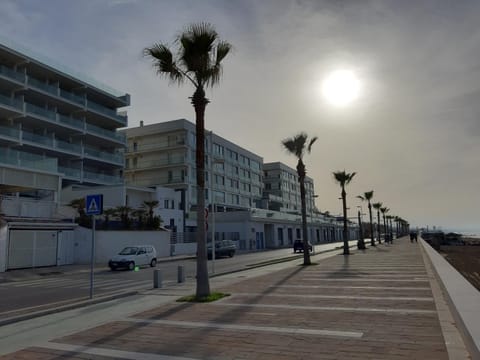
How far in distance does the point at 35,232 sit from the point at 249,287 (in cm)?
1989

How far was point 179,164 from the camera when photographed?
61.2 meters

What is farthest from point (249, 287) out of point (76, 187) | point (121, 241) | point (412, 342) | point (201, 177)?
point (76, 187)

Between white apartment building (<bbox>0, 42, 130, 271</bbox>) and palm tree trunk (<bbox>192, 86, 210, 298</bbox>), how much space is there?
19.0 m

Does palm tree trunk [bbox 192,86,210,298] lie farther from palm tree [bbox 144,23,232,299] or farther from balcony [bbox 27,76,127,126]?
balcony [bbox 27,76,127,126]

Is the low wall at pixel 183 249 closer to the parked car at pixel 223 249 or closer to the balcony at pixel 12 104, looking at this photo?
the parked car at pixel 223 249

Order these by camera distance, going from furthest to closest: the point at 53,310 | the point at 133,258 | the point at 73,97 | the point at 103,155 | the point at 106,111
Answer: the point at 106,111 → the point at 103,155 → the point at 73,97 → the point at 133,258 → the point at 53,310

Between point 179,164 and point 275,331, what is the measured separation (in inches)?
2156

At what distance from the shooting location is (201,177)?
41.9 feet

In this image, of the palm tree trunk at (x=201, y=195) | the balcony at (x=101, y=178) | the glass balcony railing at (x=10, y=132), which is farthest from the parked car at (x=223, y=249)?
the palm tree trunk at (x=201, y=195)

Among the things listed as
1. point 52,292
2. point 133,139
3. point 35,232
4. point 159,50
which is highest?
point 133,139

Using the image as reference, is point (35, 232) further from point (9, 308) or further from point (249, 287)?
point (249, 287)

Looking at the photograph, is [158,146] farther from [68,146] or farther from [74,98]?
[68,146]

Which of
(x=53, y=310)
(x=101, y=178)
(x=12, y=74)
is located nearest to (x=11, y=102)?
(x=12, y=74)

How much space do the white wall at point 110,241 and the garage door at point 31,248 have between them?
7.44 feet
